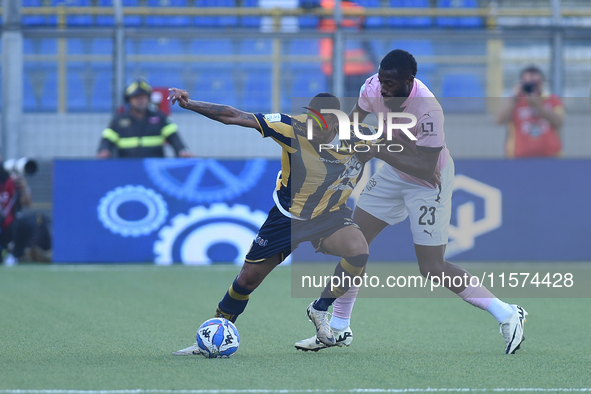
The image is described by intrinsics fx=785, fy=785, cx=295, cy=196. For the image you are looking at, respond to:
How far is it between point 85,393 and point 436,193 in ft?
8.13

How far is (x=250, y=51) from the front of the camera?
407 inches

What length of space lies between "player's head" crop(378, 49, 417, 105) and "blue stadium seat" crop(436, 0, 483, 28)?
7886mm

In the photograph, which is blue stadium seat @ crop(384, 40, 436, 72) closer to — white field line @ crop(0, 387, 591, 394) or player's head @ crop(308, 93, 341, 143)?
player's head @ crop(308, 93, 341, 143)

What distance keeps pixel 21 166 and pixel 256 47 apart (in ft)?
10.9

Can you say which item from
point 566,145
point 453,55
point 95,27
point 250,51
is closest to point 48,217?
point 95,27

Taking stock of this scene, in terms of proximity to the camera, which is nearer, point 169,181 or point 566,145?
point 169,181

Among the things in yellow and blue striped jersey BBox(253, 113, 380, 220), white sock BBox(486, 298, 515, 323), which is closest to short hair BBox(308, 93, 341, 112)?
yellow and blue striped jersey BBox(253, 113, 380, 220)

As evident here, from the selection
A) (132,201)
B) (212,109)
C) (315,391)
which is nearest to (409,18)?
(132,201)

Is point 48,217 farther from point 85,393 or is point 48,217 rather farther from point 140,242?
point 85,393

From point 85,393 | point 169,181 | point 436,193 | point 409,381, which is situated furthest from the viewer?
point 169,181

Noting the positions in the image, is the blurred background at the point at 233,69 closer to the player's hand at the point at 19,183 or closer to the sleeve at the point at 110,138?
the player's hand at the point at 19,183

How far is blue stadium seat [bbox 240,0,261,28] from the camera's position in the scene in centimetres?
1159

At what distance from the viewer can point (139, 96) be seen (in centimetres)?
934

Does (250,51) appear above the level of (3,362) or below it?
above
